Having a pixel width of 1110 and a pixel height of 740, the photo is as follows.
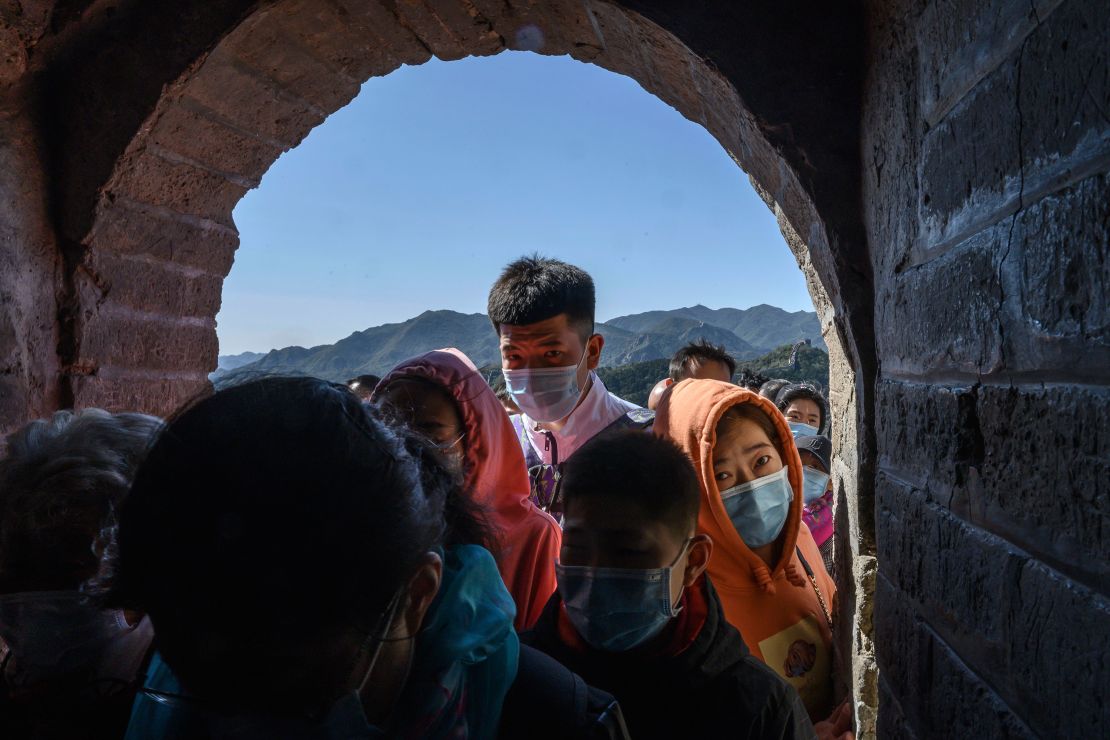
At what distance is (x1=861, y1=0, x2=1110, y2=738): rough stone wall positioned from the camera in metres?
0.67

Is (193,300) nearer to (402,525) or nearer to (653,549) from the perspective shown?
(653,549)

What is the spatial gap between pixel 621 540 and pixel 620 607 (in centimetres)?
14

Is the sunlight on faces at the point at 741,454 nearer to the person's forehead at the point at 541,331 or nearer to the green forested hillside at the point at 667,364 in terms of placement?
the person's forehead at the point at 541,331

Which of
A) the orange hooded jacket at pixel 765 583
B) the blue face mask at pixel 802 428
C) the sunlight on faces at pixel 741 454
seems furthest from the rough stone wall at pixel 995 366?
the blue face mask at pixel 802 428

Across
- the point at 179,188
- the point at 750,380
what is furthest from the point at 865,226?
the point at 750,380

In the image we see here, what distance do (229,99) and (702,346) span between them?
8.98 feet

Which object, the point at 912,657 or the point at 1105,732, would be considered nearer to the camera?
the point at 1105,732

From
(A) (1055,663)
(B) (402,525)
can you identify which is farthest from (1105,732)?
(B) (402,525)

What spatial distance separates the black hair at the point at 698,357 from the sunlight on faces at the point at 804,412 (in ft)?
1.27

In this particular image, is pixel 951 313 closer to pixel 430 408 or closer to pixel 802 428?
pixel 430 408

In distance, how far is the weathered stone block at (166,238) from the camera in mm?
2158

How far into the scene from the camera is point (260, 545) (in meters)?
0.65

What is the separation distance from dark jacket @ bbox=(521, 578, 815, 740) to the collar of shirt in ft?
4.09

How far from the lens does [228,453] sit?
2.17ft
